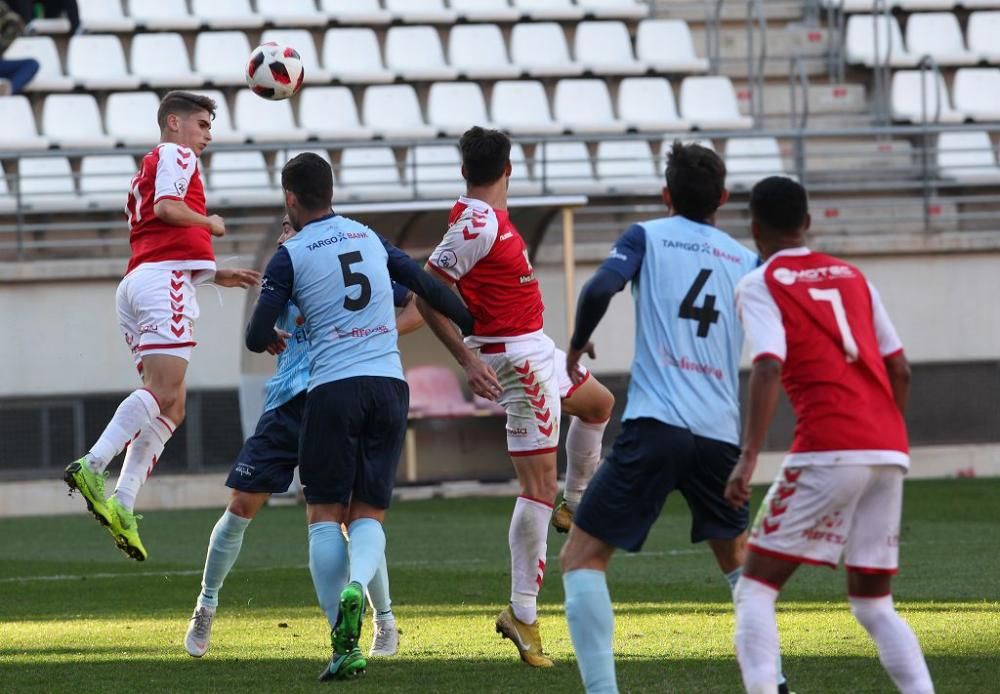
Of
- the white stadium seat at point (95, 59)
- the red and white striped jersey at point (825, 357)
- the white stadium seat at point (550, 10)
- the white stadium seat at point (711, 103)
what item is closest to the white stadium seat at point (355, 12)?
the white stadium seat at point (550, 10)

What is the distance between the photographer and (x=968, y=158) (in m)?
19.5

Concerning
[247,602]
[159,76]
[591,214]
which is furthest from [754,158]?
[247,602]

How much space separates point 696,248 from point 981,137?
15.3 meters

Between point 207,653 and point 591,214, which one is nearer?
point 207,653

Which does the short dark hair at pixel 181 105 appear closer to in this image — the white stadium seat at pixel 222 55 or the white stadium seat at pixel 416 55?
the white stadium seat at pixel 222 55

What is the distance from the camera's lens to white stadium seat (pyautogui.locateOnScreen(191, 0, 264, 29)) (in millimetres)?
19953

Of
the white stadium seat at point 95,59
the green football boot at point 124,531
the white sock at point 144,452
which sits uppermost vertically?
the white stadium seat at point 95,59

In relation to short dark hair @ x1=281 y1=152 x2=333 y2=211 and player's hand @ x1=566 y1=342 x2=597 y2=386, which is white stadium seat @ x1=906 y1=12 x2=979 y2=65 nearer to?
short dark hair @ x1=281 y1=152 x2=333 y2=211

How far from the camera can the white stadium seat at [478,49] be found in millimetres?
20109

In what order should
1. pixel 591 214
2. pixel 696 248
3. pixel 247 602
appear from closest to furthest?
pixel 696 248
pixel 247 602
pixel 591 214

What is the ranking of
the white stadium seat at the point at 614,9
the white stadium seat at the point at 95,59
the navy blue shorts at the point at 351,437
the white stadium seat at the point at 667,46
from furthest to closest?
the white stadium seat at the point at 614,9
the white stadium seat at the point at 667,46
the white stadium seat at the point at 95,59
the navy blue shorts at the point at 351,437

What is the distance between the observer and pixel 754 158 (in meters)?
18.8

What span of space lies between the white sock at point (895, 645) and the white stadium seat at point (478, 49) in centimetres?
1562

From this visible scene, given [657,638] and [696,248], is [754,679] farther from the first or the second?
[657,638]
